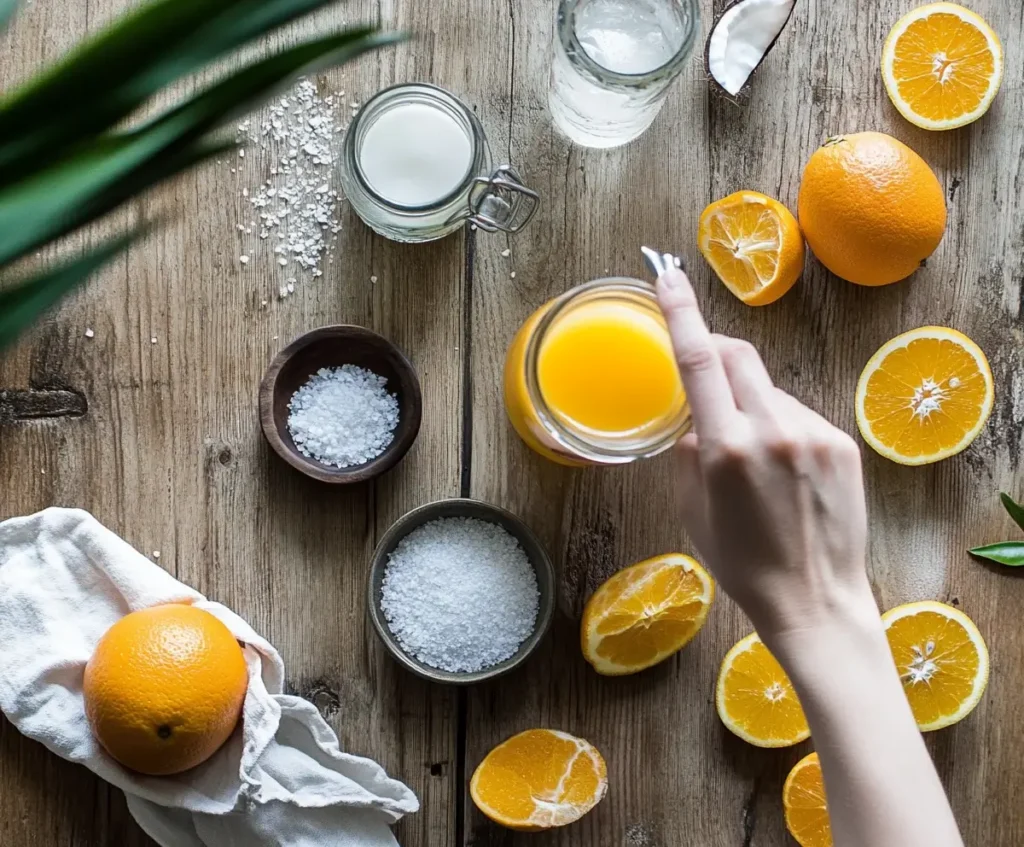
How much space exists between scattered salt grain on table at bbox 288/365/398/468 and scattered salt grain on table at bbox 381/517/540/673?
124 millimetres

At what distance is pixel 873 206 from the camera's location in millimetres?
1131

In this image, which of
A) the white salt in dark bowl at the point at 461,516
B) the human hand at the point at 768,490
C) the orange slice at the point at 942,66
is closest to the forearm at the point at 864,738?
the human hand at the point at 768,490

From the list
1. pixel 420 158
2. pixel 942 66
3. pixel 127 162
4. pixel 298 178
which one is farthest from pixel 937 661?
pixel 127 162

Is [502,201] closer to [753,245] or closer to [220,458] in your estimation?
[753,245]

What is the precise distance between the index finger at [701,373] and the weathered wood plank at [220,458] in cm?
49

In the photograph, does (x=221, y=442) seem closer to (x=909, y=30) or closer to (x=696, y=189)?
(x=696, y=189)

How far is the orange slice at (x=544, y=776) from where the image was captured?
1.18 metres

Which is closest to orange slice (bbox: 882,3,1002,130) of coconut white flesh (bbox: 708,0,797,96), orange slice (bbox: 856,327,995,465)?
coconut white flesh (bbox: 708,0,797,96)

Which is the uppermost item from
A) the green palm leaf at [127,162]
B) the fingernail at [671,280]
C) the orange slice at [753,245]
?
the orange slice at [753,245]

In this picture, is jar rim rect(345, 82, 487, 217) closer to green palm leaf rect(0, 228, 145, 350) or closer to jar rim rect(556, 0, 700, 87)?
jar rim rect(556, 0, 700, 87)

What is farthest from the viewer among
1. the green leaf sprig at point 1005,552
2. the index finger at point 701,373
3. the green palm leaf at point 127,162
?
the green leaf sprig at point 1005,552

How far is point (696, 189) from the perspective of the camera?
125 cm

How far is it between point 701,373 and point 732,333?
1.40 ft

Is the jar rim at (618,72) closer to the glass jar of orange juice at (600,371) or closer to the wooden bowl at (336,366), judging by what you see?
the glass jar of orange juice at (600,371)
